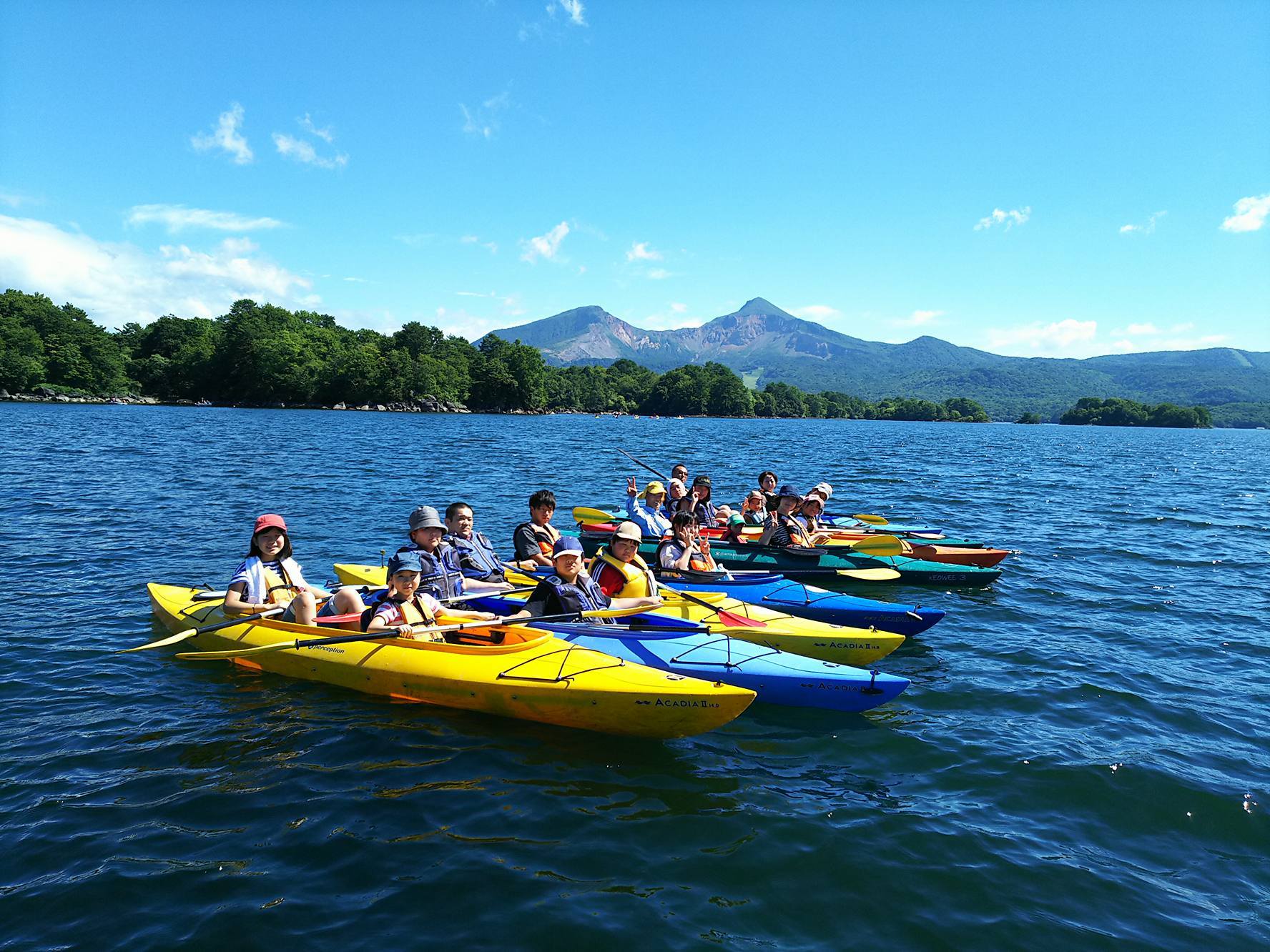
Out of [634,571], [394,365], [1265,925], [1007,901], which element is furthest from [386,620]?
[394,365]

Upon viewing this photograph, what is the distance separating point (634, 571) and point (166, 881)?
18.7ft

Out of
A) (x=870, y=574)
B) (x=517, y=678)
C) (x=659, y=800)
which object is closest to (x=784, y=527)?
(x=870, y=574)

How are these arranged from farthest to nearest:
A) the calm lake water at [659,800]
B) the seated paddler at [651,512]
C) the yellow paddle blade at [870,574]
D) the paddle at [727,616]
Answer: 1. the seated paddler at [651,512]
2. the yellow paddle blade at [870,574]
3. the paddle at [727,616]
4. the calm lake water at [659,800]

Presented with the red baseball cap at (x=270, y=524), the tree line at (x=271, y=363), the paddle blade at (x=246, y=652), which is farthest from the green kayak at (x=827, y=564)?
the tree line at (x=271, y=363)

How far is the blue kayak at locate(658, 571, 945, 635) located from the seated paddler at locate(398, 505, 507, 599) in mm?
3206

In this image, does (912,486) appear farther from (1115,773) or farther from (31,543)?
(31,543)

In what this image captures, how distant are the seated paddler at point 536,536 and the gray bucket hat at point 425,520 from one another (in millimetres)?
2525

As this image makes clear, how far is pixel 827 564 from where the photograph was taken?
14.0 m

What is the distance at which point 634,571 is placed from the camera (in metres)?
9.56

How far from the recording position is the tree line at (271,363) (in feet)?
267

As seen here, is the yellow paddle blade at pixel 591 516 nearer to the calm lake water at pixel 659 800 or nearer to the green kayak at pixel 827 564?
the green kayak at pixel 827 564

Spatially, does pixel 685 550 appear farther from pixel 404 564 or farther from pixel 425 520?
pixel 404 564

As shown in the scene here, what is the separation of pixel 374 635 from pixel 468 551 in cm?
273

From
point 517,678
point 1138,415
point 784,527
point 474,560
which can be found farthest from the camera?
point 1138,415
